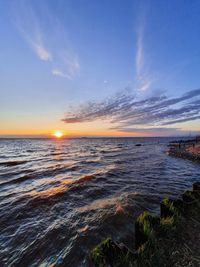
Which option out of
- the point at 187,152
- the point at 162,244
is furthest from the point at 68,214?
the point at 187,152

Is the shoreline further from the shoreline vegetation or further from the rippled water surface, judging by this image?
the shoreline vegetation

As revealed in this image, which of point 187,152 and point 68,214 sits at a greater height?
point 187,152

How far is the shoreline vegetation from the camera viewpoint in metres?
3.30

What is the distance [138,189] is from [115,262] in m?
7.64

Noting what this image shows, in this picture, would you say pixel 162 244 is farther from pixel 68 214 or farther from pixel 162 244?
pixel 68 214

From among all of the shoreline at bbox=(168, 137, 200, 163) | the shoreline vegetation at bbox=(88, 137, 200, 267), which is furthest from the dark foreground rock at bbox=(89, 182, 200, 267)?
the shoreline at bbox=(168, 137, 200, 163)

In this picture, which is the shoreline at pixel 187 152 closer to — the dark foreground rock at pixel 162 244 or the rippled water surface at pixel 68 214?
the rippled water surface at pixel 68 214

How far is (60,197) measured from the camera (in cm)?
969

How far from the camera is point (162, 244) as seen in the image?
392 cm

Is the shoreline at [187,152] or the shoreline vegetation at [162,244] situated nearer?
the shoreline vegetation at [162,244]

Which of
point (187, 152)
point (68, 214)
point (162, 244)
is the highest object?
point (187, 152)

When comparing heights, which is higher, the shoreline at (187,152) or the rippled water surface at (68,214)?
the shoreline at (187,152)

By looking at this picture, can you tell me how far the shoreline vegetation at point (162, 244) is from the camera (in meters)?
3.30

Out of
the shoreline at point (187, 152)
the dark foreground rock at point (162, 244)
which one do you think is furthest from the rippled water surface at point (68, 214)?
the shoreline at point (187, 152)
